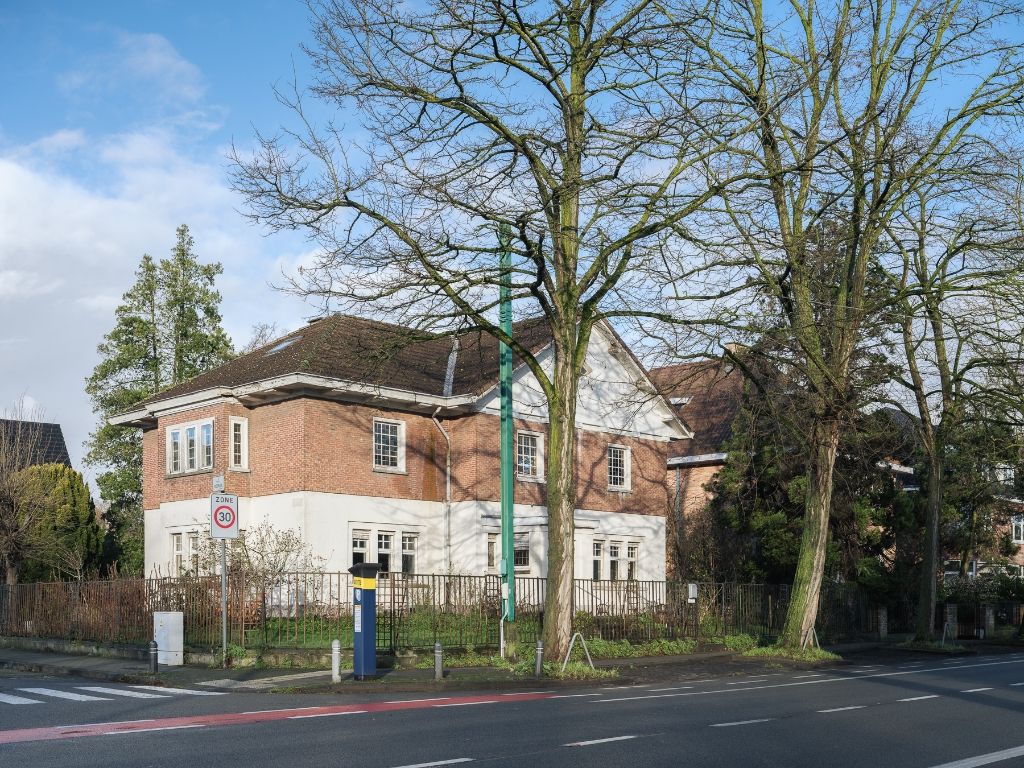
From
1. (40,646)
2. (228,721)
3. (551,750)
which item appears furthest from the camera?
(40,646)

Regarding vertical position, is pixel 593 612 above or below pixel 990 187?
below

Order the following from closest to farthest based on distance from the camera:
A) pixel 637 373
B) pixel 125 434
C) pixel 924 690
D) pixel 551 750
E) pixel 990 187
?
pixel 551 750
pixel 924 690
pixel 990 187
pixel 637 373
pixel 125 434

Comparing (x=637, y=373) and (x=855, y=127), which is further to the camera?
(x=637, y=373)

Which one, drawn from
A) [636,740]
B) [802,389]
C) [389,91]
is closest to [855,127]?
Result: [802,389]

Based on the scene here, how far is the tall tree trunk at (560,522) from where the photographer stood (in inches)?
829

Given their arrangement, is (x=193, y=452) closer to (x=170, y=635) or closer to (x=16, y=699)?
(x=170, y=635)

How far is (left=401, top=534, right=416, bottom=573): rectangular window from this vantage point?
33.2 m

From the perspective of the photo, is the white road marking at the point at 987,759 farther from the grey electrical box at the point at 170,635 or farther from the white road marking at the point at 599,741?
the grey electrical box at the point at 170,635

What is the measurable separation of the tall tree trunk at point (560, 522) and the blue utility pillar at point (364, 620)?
3365 mm

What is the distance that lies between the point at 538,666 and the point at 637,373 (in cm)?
1961

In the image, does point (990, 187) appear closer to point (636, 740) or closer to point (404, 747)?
point (636, 740)

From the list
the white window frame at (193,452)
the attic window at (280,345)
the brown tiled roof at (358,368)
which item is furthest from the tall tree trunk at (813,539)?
the attic window at (280,345)

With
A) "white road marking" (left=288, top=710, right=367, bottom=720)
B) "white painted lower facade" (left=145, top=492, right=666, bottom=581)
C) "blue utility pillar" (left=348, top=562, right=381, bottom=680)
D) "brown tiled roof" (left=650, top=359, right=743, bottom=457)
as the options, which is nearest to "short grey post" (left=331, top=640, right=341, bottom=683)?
"blue utility pillar" (left=348, top=562, right=381, bottom=680)

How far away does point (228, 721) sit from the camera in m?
14.0
